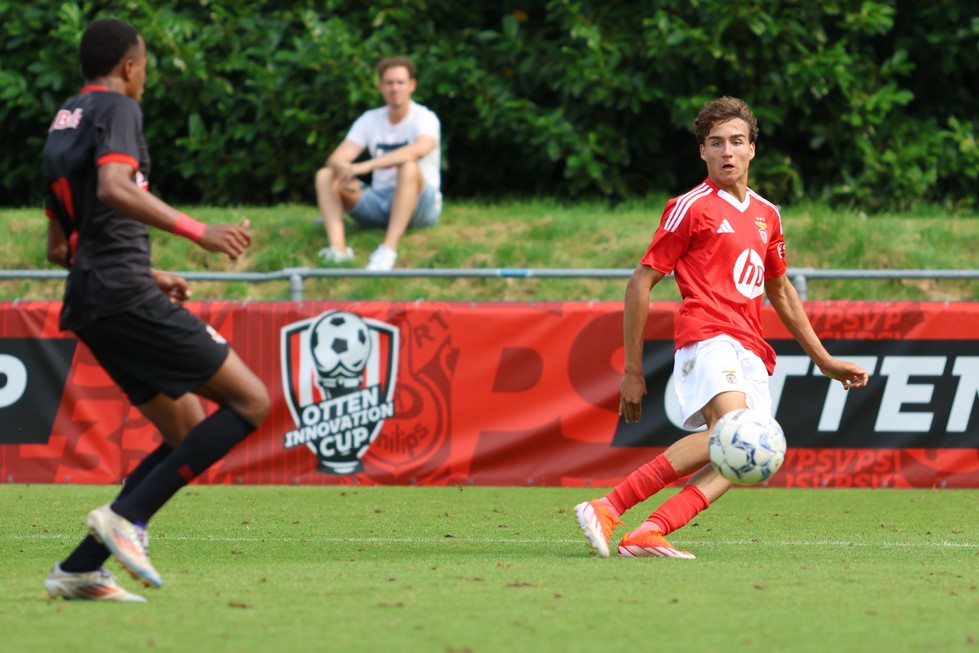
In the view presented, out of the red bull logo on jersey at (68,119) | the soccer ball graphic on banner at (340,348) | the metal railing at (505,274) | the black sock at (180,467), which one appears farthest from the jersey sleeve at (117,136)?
the metal railing at (505,274)

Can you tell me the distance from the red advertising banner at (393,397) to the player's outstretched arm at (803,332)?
3.29 metres

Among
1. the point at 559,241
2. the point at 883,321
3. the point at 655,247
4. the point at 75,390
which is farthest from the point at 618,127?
the point at 655,247

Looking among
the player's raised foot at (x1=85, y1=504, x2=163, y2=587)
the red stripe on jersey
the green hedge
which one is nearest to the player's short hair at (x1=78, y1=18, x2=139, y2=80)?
the red stripe on jersey

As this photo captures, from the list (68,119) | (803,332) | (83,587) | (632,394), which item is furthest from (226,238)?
(803,332)

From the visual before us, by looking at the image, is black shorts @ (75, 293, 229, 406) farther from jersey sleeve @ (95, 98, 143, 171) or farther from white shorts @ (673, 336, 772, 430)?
white shorts @ (673, 336, 772, 430)

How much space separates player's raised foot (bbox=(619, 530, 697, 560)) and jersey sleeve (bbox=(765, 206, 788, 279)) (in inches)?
52.3

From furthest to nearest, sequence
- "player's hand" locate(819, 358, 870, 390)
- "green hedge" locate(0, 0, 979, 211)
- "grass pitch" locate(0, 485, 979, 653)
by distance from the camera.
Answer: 1. "green hedge" locate(0, 0, 979, 211)
2. "player's hand" locate(819, 358, 870, 390)
3. "grass pitch" locate(0, 485, 979, 653)

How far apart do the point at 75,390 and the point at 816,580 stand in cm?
629

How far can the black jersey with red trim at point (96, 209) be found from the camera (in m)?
5.15

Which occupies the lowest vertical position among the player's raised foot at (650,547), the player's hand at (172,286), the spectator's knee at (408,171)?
the player's raised foot at (650,547)

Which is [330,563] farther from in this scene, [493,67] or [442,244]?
[493,67]

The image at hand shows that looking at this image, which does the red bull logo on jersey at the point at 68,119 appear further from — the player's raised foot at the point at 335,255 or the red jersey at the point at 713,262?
the player's raised foot at the point at 335,255

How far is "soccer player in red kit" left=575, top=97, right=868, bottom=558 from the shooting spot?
6.54m

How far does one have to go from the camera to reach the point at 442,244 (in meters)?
13.7
